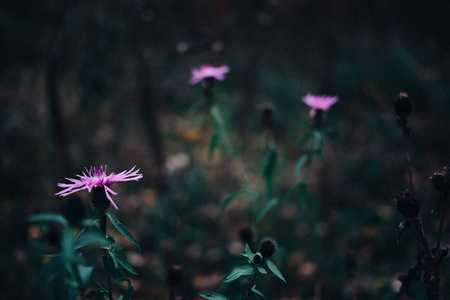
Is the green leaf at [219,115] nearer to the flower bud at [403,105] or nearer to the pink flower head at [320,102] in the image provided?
the pink flower head at [320,102]

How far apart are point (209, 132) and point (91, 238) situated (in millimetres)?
2268

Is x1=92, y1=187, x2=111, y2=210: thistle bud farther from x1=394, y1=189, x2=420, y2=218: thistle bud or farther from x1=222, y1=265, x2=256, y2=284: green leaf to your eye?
x1=394, y1=189, x2=420, y2=218: thistle bud

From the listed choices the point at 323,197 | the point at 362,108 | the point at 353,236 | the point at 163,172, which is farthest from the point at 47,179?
the point at 362,108

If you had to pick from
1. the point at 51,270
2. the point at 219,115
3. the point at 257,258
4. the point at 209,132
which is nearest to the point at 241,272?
the point at 257,258

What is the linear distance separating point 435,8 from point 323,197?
1346 mm

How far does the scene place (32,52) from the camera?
2.01 meters

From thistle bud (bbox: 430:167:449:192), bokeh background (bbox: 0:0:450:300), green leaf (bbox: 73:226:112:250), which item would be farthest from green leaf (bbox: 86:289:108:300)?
thistle bud (bbox: 430:167:449:192)

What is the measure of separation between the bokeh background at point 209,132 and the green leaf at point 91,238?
0.68 m

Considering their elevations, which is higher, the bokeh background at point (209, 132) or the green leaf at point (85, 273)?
the bokeh background at point (209, 132)

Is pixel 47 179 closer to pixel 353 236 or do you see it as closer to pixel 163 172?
pixel 163 172

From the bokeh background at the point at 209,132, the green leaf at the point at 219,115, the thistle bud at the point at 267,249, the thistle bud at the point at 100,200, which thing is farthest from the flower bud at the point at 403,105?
the thistle bud at the point at 100,200

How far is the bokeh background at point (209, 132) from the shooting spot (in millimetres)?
1728

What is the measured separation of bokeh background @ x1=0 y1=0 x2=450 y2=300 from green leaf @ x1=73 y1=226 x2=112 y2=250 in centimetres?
68

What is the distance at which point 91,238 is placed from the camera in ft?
2.10
